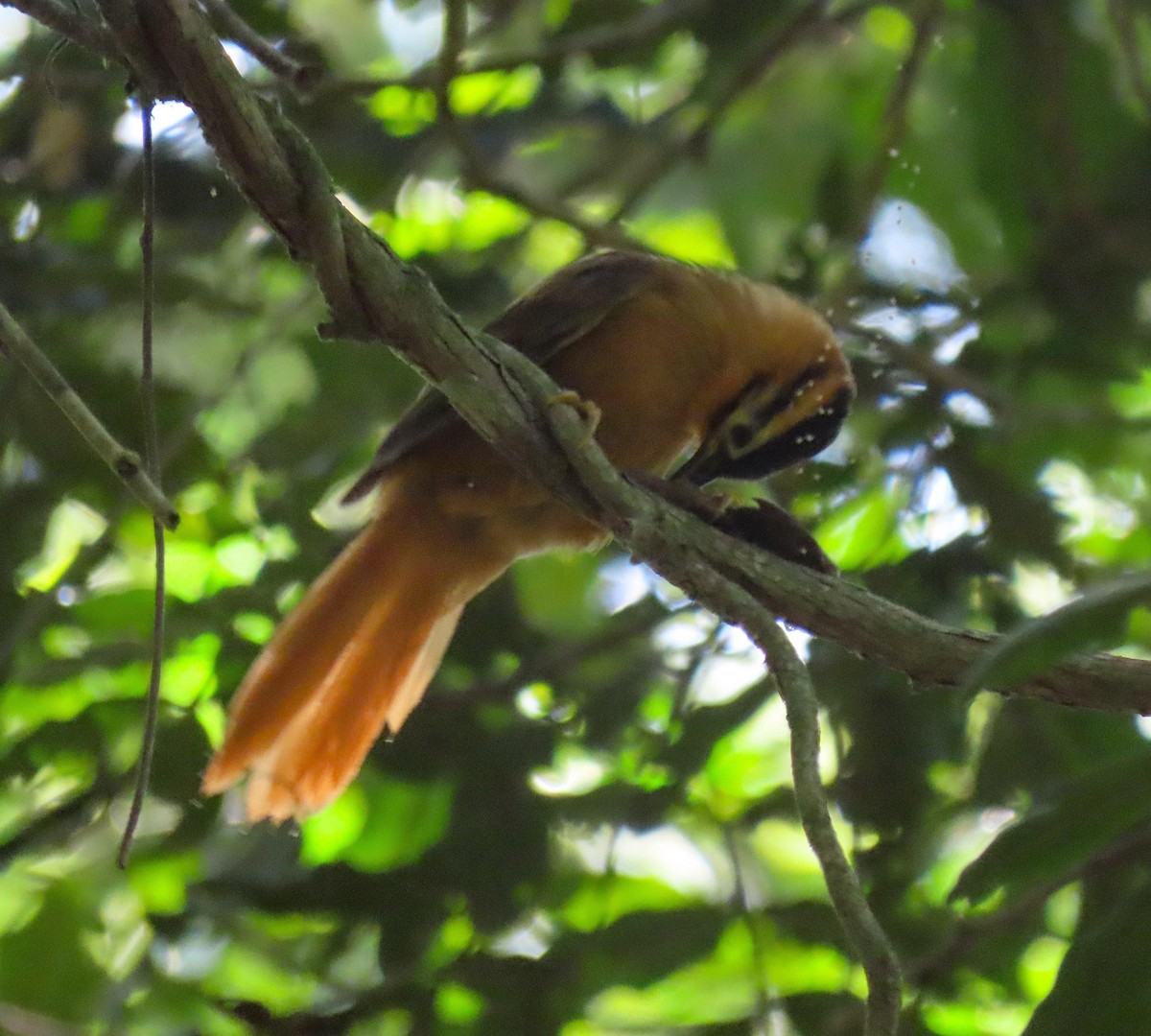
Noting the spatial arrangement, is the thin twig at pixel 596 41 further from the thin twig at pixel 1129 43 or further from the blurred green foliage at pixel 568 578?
the thin twig at pixel 1129 43

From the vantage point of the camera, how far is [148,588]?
3.52 metres

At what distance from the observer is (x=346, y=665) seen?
11.0 feet

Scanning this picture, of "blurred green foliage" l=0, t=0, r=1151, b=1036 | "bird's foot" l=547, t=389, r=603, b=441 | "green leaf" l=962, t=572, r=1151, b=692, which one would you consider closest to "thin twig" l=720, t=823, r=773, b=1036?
"blurred green foliage" l=0, t=0, r=1151, b=1036

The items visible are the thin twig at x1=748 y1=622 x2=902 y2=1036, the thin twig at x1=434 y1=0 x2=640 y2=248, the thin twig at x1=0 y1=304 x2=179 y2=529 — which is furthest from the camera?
the thin twig at x1=434 y1=0 x2=640 y2=248

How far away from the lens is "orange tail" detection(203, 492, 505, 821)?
10.4 feet

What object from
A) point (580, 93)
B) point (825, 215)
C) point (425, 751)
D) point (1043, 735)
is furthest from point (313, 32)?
point (1043, 735)

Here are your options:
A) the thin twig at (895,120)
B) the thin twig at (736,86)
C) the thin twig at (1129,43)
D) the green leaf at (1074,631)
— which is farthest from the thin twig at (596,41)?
the green leaf at (1074,631)

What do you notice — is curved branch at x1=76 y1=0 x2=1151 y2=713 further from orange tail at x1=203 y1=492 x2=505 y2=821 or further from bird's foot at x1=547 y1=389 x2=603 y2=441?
orange tail at x1=203 y1=492 x2=505 y2=821

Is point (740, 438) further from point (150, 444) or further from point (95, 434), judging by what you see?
point (95, 434)

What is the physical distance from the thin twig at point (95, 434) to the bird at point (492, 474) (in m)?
1.21

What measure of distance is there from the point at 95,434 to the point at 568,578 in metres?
2.33

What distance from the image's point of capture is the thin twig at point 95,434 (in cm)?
196

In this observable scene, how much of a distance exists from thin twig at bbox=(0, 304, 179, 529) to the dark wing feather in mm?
1208

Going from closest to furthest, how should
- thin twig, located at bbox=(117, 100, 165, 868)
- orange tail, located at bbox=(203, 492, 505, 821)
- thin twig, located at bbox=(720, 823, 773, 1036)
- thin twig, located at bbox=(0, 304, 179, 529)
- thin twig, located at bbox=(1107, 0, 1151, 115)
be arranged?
thin twig, located at bbox=(0, 304, 179, 529) < thin twig, located at bbox=(117, 100, 165, 868) < thin twig, located at bbox=(720, 823, 773, 1036) < orange tail, located at bbox=(203, 492, 505, 821) < thin twig, located at bbox=(1107, 0, 1151, 115)
